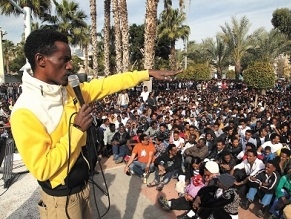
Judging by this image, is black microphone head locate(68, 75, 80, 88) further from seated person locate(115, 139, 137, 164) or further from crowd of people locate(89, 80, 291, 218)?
seated person locate(115, 139, 137, 164)

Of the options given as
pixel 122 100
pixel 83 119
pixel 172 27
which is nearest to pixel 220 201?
pixel 83 119

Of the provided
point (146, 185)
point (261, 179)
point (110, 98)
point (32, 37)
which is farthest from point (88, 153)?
point (110, 98)

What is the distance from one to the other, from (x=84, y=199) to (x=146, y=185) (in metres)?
4.14

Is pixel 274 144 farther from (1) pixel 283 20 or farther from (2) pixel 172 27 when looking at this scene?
(1) pixel 283 20

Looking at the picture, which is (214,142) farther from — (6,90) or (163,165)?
(6,90)

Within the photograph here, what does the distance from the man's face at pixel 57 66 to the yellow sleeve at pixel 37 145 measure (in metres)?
0.23

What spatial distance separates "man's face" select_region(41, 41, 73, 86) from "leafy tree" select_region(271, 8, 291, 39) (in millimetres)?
36044

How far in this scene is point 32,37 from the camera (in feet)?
5.14

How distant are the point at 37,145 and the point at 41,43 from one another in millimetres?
551

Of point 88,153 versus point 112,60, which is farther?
point 112,60

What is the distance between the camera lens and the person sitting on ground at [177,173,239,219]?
3.35 metres

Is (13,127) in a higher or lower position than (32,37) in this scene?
lower

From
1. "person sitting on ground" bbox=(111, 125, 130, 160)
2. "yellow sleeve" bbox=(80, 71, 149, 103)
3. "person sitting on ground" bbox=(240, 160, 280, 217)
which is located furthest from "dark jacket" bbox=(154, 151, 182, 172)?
"yellow sleeve" bbox=(80, 71, 149, 103)

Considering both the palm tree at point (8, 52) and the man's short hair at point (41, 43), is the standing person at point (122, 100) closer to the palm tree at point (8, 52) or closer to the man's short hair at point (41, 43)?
the man's short hair at point (41, 43)
